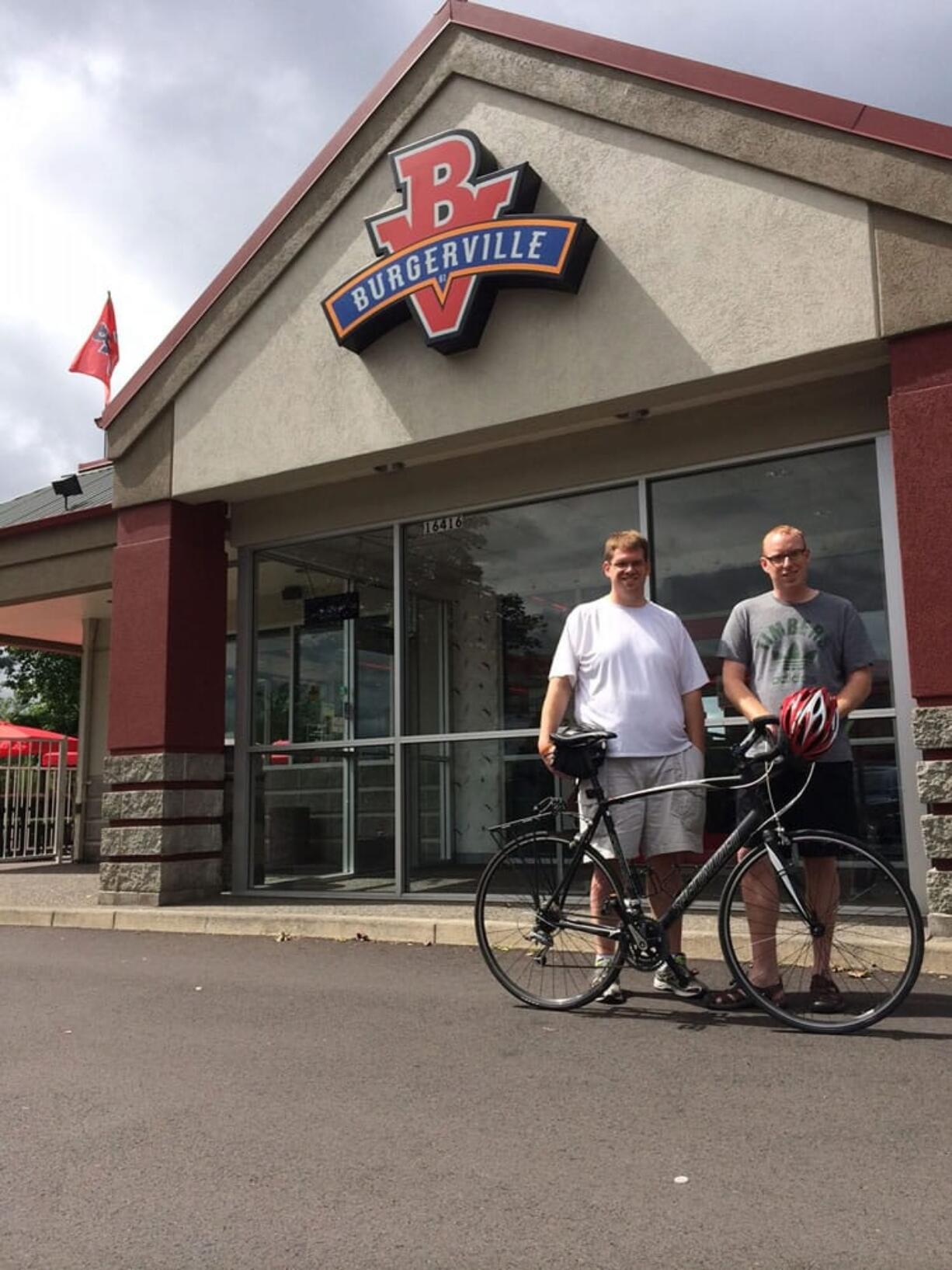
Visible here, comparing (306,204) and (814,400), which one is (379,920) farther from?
(306,204)

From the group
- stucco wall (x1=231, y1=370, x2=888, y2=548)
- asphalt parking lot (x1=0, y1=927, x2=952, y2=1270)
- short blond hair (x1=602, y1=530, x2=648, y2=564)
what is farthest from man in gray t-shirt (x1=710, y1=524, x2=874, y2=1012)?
stucco wall (x1=231, y1=370, x2=888, y2=548)

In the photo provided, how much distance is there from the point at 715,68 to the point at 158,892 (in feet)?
22.8

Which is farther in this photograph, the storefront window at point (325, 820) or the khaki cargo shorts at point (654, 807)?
the storefront window at point (325, 820)

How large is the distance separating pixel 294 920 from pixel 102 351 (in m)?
13.6

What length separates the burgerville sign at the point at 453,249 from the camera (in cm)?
743

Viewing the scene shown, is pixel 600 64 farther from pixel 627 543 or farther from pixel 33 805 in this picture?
pixel 33 805

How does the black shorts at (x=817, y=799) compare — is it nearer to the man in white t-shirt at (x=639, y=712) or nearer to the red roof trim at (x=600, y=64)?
the man in white t-shirt at (x=639, y=712)

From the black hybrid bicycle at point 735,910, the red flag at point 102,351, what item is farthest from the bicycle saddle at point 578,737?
the red flag at point 102,351

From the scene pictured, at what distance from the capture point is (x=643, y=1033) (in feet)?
14.1

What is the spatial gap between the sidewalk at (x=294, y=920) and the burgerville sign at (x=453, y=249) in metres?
3.86

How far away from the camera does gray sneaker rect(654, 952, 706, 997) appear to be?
4.64m

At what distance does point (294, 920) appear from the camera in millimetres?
7629

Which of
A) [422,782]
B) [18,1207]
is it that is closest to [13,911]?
[422,782]

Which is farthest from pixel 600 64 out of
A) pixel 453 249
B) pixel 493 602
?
pixel 493 602
